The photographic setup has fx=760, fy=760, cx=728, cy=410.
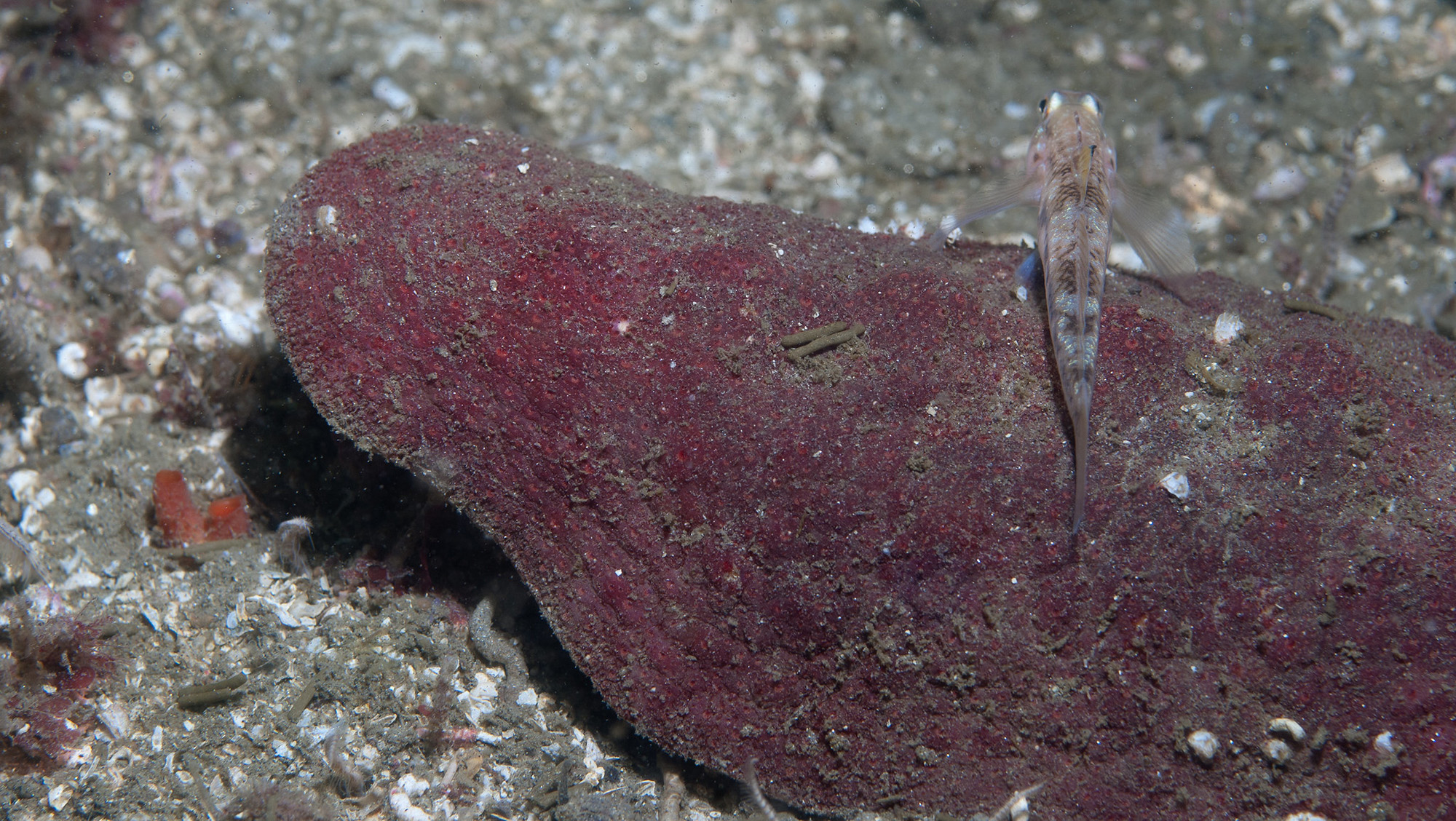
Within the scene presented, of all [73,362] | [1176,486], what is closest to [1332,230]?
[1176,486]

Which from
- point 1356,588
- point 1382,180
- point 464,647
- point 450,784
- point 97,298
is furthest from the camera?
point 1382,180

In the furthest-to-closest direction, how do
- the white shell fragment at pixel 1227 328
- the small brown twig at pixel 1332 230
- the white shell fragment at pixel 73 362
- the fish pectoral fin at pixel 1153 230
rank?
the small brown twig at pixel 1332 230
the white shell fragment at pixel 73 362
the fish pectoral fin at pixel 1153 230
the white shell fragment at pixel 1227 328

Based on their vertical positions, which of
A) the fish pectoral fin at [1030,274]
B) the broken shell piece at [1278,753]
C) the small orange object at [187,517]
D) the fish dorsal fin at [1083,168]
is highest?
the fish dorsal fin at [1083,168]

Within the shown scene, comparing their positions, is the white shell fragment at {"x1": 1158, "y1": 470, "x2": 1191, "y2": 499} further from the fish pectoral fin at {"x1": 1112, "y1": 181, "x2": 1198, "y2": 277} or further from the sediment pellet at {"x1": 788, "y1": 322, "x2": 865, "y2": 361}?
the sediment pellet at {"x1": 788, "y1": 322, "x2": 865, "y2": 361}

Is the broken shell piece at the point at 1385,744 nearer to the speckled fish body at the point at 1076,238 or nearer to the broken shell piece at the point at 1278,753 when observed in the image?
the broken shell piece at the point at 1278,753

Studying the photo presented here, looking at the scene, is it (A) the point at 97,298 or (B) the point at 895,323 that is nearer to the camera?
(B) the point at 895,323

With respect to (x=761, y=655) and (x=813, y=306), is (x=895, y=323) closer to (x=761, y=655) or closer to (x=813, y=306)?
(x=813, y=306)

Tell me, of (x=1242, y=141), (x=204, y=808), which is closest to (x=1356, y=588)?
(x=1242, y=141)

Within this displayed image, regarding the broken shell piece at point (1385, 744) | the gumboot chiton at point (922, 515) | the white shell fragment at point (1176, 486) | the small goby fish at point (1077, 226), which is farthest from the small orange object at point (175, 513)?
the broken shell piece at point (1385, 744)
